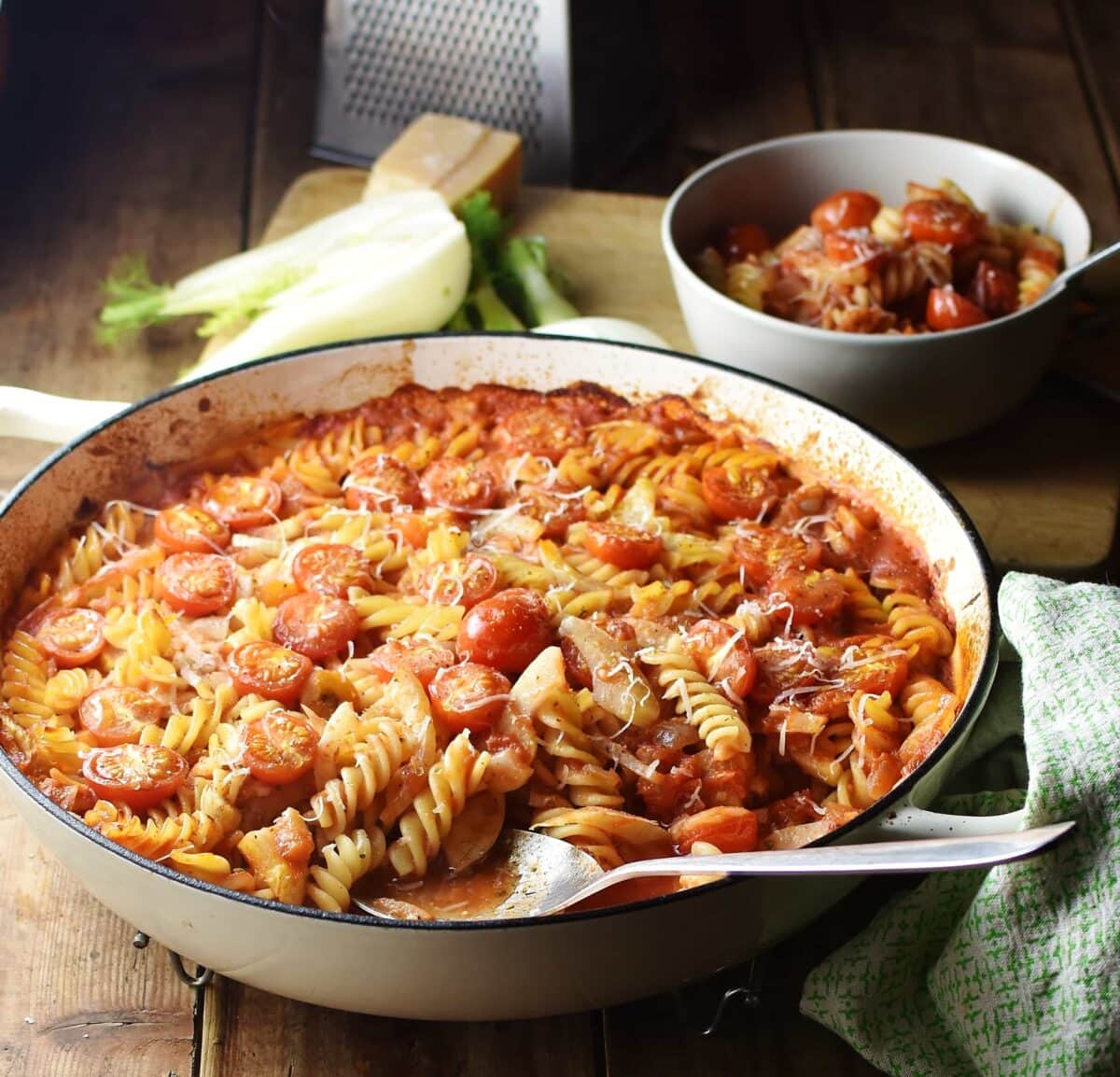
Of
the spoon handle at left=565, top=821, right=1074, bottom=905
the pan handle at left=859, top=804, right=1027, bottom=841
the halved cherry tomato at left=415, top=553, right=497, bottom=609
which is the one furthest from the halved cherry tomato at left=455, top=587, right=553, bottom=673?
the pan handle at left=859, top=804, right=1027, bottom=841

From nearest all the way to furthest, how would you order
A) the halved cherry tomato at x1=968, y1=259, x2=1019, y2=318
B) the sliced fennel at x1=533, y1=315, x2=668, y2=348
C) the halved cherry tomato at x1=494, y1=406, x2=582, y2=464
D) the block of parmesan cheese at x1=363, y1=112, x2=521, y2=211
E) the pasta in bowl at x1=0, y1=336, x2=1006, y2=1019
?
the pasta in bowl at x1=0, y1=336, x2=1006, y2=1019
the halved cherry tomato at x1=494, y1=406, x2=582, y2=464
the halved cherry tomato at x1=968, y1=259, x2=1019, y2=318
the sliced fennel at x1=533, y1=315, x2=668, y2=348
the block of parmesan cheese at x1=363, y1=112, x2=521, y2=211

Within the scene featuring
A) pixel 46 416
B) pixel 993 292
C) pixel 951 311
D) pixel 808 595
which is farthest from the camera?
pixel 993 292

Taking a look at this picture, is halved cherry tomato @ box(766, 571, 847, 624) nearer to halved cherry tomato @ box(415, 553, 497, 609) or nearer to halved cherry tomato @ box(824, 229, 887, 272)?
halved cherry tomato @ box(415, 553, 497, 609)

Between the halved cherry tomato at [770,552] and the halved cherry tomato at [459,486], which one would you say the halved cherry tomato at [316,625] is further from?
the halved cherry tomato at [770,552]

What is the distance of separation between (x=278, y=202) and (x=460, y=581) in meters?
2.89

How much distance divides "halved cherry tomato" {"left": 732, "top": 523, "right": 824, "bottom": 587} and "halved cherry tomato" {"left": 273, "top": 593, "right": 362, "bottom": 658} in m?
0.83

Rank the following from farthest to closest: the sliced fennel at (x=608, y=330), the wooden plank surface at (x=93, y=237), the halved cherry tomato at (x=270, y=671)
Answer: the sliced fennel at (x=608, y=330) < the halved cherry tomato at (x=270, y=671) < the wooden plank surface at (x=93, y=237)

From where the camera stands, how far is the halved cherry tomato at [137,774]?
8.06 feet

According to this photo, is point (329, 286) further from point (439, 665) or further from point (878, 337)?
point (439, 665)

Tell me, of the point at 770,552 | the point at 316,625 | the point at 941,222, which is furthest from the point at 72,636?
the point at 941,222

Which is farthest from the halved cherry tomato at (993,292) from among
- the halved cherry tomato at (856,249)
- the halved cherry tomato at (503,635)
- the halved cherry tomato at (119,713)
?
the halved cherry tomato at (119,713)

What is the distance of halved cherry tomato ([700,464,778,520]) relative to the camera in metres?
3.22

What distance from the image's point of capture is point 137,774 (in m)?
2.47

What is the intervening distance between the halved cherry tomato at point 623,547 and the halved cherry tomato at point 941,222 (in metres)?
1.32
